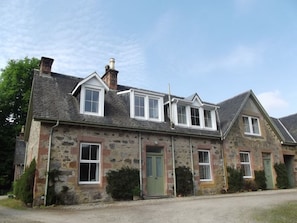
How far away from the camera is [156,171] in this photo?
46.3ft

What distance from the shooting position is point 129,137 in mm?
13539

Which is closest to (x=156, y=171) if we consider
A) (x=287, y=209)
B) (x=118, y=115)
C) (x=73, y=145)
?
(x=118, y=115)

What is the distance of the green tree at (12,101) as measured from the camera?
100ft

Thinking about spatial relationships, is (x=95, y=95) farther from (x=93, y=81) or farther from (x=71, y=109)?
(x=71, y=109)

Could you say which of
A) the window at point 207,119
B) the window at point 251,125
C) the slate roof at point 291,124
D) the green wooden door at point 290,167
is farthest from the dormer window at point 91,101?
the slate roof at point 291,124

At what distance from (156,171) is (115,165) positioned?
260 cm

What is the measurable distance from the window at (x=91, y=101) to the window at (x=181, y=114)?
5429mm

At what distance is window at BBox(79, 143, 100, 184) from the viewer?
1193cm

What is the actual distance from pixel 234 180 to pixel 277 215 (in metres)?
9.43

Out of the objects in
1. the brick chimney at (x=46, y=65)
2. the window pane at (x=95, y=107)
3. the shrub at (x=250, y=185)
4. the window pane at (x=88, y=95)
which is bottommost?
the shrub at (x=250, y=185)

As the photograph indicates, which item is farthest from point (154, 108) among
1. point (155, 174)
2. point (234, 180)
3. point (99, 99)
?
point (234, 180)

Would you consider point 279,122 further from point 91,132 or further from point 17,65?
point 17,65

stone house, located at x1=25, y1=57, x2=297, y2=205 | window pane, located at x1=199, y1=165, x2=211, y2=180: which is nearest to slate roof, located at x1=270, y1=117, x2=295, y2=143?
stone house, located at x1=25, y1=57, x2=297, y2=205

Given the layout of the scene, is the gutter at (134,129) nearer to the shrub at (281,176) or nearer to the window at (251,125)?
the window at (251,125)
